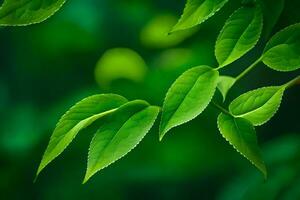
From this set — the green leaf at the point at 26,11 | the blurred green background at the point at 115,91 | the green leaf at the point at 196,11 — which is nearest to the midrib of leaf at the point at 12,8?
the green leaf at the point at 26,11

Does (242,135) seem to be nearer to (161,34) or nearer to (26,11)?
(26,11)

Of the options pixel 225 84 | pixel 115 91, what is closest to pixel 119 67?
pixel 115 91

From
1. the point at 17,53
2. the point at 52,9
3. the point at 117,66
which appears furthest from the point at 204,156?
the point at 52,9

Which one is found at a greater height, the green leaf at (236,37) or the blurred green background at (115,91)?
the green leaf at (236,37)

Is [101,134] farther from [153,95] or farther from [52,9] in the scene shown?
[153,95]

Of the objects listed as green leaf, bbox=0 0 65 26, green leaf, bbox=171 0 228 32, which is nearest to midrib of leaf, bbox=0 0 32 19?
green leaf, bbox=0 0 65 26

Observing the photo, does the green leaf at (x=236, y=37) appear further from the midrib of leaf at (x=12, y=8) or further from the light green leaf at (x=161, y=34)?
the light green leaf at (x=161, y=34)
